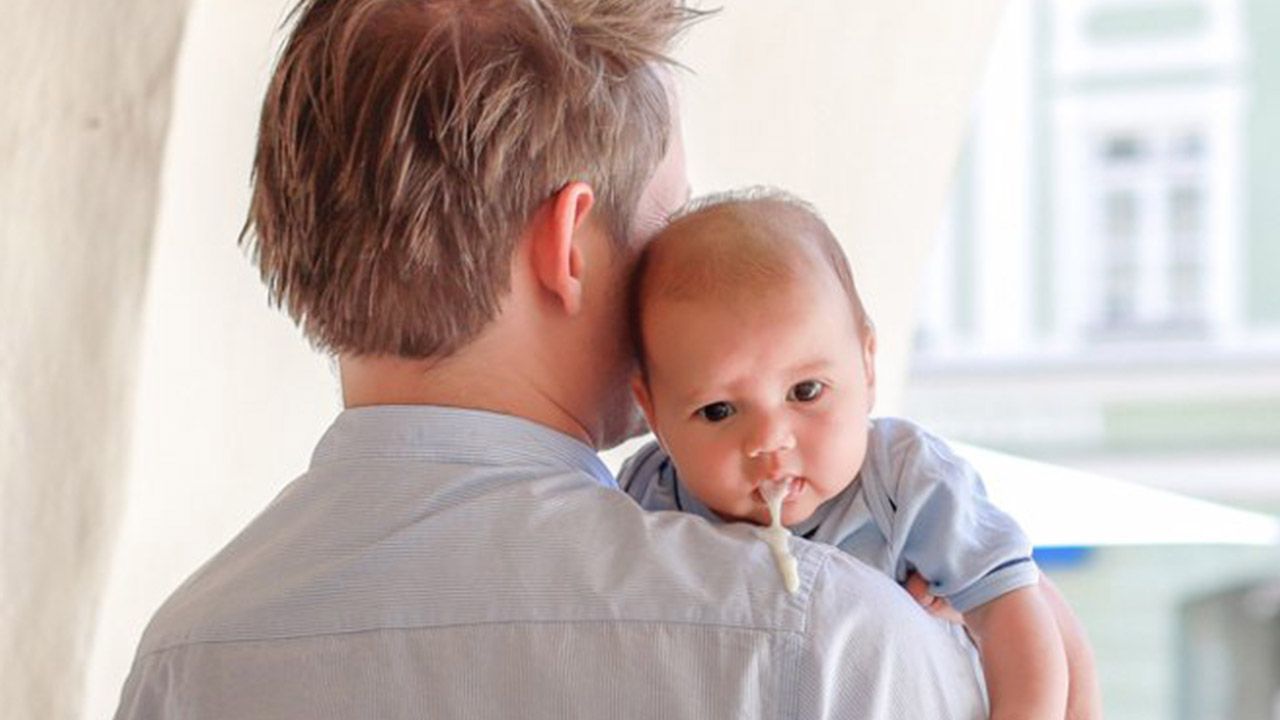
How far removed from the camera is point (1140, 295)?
10531 mm

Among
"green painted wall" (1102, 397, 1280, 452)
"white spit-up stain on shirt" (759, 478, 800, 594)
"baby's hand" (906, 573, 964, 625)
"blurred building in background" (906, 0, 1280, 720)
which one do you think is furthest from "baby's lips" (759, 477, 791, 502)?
"green painted wall" (1102, 397, 1280, 452)

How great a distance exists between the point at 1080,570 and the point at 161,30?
29.0ft

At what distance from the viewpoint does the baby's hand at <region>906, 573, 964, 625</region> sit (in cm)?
154

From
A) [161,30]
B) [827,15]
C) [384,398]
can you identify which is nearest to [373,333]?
[384,398]

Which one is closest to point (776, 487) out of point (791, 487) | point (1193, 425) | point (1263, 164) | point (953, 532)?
point (791, 487)

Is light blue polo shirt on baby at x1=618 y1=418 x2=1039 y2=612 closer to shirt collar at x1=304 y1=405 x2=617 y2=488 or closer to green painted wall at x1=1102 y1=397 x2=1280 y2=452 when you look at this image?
shirt collar at x1=304 y1=405 x2=617 y2=488

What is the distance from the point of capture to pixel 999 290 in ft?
34.6

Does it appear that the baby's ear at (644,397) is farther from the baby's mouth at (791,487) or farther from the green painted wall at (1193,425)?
the green painted wall at (1193,425)

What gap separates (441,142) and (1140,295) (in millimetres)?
9344

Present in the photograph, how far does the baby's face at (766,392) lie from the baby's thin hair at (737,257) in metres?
0.01

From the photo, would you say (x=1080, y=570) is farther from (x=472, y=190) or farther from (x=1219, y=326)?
(x=472, y=190)

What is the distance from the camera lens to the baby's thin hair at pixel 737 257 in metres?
1.51

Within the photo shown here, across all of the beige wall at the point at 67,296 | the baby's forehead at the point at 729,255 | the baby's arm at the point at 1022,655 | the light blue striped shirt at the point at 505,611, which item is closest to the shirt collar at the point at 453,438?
the light blue striped shirt at the point at 505,611

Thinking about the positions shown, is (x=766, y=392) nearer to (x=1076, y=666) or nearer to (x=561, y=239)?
(x=561, y=239)
